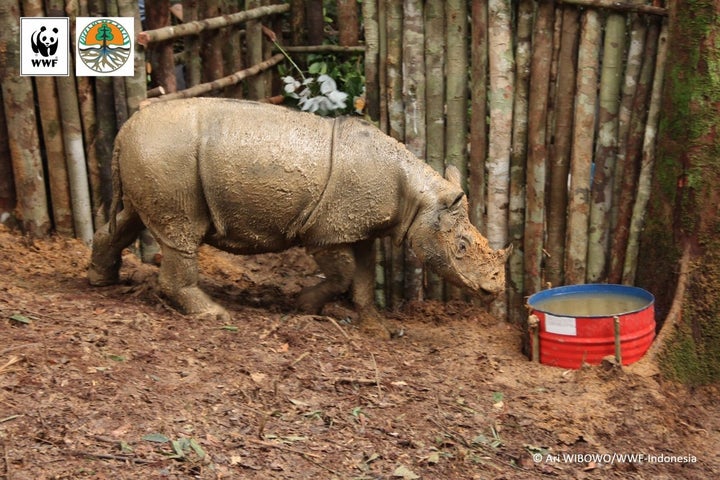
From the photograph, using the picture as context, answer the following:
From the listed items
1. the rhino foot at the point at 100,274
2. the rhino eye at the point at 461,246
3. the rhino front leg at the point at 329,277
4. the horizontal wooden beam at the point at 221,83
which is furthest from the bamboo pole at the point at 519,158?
the rhino foot at the point at 100,274

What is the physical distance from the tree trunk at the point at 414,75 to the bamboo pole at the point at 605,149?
1281 mm

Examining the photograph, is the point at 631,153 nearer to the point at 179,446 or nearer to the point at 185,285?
the point at 185,285

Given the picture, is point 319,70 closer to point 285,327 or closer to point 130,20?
point 130,20

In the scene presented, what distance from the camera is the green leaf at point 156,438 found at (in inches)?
182

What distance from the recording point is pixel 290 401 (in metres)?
5.31

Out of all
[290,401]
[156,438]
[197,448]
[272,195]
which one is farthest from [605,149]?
[156,438]

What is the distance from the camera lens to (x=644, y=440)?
18.1ft

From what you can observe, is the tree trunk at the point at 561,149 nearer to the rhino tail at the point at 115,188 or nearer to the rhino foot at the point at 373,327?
the rhino foot at the point at 373,327

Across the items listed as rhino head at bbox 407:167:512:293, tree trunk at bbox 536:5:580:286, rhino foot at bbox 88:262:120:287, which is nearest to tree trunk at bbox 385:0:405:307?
rhino head at bbox 407:167:512:293

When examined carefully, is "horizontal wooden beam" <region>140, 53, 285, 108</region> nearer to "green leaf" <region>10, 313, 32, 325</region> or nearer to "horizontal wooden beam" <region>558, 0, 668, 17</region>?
"green leaf" <region>10, 313, 32, 325</region>

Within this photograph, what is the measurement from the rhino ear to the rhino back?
0.91m

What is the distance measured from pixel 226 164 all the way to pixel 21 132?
1872 mm

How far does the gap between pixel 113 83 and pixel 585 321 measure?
3.72 m

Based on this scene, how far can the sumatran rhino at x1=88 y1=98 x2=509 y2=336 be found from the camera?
6203mm
